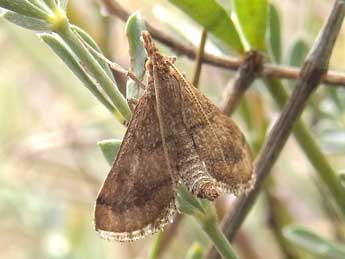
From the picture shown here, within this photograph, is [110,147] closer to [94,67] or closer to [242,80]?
[94,67]

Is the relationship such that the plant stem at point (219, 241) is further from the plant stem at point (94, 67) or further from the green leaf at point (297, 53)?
the green leaf at point (297, 53)

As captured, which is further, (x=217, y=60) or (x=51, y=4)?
(x=217, y=60)

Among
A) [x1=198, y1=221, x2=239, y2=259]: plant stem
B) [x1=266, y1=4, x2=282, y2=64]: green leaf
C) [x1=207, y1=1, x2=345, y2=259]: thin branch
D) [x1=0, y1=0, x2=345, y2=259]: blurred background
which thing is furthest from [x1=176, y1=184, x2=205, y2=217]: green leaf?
[x1=0, y1=0, x2=345, y2=259]: blurred background

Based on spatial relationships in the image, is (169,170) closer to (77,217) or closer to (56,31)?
(56,31)

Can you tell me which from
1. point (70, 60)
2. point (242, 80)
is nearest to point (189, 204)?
point (70, 60)

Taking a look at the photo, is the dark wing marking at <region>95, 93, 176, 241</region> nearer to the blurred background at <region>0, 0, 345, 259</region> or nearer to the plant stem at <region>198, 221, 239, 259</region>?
the plant stem at <region>198, 221, 239, 259</region>

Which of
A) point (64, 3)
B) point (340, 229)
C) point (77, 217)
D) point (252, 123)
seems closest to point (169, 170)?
point (64, 3)
